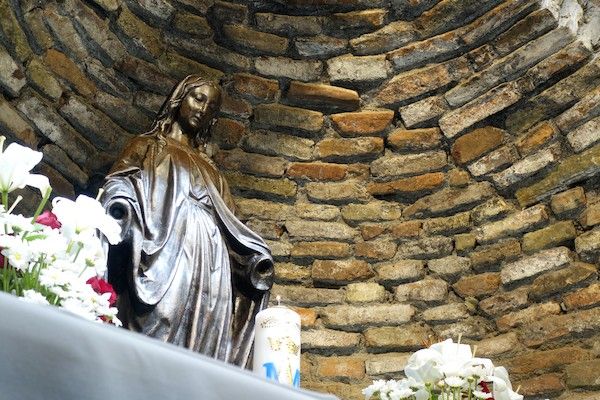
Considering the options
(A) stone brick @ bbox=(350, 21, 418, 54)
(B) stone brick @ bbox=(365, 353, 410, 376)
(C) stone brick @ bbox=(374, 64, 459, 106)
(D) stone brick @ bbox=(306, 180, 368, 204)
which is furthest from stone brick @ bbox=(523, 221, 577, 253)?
(A) stone brick @ bbox=(350, 21, 418, 54)

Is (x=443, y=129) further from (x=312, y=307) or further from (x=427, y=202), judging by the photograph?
(x=312, y=307)

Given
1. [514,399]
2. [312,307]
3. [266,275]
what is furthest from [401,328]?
[514,399]

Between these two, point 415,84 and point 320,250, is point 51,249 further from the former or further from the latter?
point 415,84

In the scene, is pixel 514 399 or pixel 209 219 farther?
pixel 209 219

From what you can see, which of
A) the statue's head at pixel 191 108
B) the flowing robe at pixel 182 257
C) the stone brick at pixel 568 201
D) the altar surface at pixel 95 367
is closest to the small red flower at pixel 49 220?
the altar surface at pixel 95 367

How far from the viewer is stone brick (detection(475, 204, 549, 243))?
3.70m

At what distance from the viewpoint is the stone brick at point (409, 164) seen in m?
4.03

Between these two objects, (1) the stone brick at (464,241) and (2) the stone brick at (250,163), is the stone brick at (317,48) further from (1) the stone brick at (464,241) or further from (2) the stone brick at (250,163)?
(1) the stone brick at (464,241)

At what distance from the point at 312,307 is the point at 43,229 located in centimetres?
218

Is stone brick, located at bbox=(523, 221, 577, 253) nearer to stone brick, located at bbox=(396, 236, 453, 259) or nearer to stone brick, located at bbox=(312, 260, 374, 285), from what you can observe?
stone brick, located at bbox=(396, 236, 453, 259)

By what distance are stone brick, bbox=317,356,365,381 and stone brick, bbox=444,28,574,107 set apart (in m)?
1.10

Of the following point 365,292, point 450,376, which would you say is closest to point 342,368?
point 365,292

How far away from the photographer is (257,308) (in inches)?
121

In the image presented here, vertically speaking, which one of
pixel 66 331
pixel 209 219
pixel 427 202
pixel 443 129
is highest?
pixel 443 129
